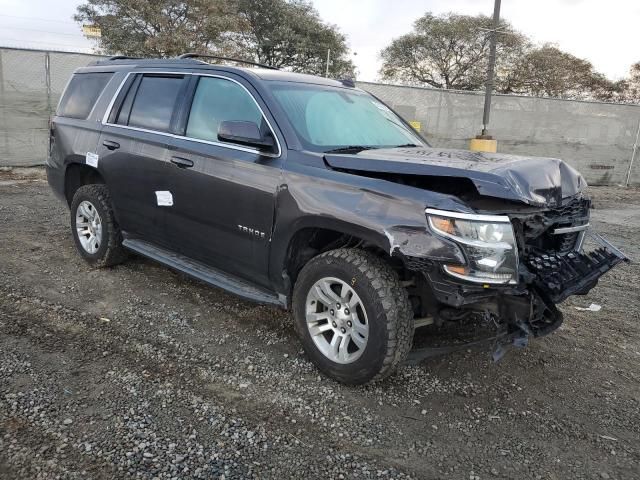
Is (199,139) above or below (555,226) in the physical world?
above

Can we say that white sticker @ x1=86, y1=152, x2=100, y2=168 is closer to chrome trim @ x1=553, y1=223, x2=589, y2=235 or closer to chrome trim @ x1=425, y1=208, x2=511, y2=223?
chrome trim @ x1=425, y1=208, x2=511, y2=223

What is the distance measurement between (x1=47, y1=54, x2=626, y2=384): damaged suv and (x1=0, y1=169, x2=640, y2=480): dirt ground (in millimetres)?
362

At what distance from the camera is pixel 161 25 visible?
79.6ft

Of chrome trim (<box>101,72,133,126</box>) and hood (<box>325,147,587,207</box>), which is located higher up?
chrome trim (<box>101,72,133,126</box>)

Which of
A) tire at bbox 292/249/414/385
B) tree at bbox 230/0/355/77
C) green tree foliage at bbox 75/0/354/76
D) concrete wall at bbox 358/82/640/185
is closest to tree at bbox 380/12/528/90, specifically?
tree at bbox 230/0/355/77

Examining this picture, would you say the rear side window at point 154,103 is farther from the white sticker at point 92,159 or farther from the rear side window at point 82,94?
the rear side window at point 82,94

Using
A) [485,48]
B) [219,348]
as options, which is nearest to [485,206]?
[219,348]

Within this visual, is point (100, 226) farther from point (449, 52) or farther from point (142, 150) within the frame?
point (449, 52)

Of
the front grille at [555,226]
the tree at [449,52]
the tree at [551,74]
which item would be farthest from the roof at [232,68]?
the tree at [551,74]

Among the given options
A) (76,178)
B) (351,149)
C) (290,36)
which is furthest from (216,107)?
(290,36)

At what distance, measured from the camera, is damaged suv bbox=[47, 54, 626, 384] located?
9.29 ft

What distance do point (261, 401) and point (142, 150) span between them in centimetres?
243

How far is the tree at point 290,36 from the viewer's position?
3195 cm

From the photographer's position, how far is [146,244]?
15.4 ft
